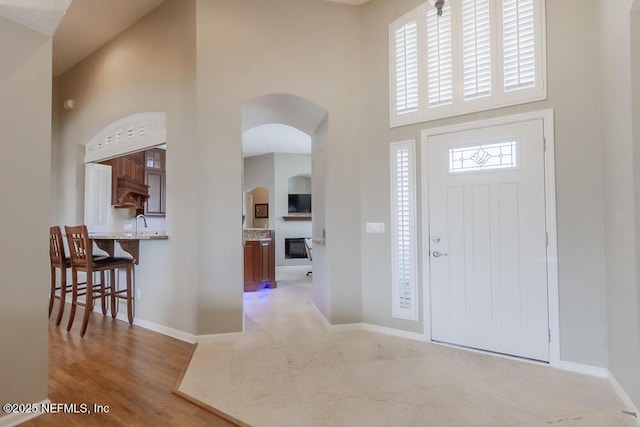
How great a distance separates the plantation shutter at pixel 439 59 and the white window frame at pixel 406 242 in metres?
0.48

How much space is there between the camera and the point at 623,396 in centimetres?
203

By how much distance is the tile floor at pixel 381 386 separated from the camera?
1.87 m

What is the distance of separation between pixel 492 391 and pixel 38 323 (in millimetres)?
2983

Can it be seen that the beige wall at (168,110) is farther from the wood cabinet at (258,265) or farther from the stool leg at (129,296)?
the wood cabinet at (258,265)

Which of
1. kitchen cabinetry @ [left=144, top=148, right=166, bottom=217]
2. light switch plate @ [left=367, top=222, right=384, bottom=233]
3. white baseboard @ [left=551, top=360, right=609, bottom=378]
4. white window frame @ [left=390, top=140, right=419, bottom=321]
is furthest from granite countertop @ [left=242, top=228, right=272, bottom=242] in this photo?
white baseboard @ [left=551, top=360, right=609, bottom=378]

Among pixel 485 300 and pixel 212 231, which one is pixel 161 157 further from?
pixel 485 300

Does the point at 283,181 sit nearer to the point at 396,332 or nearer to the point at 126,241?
the point at 126,241

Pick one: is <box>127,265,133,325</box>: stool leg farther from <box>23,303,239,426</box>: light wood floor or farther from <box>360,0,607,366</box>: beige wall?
<box>360,0,607,366</box>: beige wall

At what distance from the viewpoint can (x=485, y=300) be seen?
9.12ft

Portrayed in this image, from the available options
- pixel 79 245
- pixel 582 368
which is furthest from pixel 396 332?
pixel 79 245

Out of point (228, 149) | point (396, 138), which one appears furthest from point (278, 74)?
point (396, 138)

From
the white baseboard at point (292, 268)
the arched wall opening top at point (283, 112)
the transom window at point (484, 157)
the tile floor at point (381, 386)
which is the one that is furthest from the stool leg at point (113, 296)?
the white baseboard at point (292, 268)

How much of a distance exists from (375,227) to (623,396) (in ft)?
7.16

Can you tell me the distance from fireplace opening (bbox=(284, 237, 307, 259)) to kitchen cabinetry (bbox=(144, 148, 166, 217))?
3.31 metres
